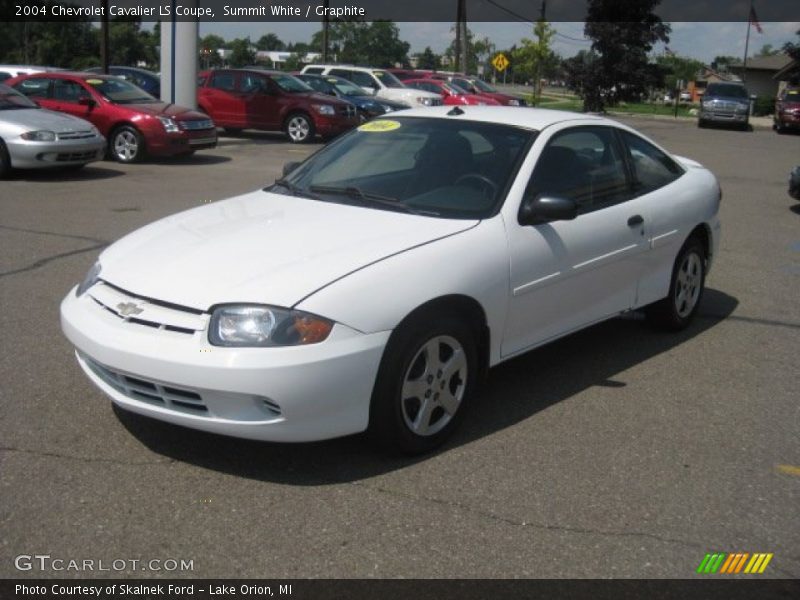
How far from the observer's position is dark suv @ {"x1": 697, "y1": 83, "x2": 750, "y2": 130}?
3466cm

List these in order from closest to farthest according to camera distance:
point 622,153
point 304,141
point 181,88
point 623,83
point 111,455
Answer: point 111,455
point 622,153
point 181,88
point 304,141
point 623,83

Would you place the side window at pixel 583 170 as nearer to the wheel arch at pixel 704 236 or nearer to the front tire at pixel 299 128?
the wheel arch at pixel 704 236

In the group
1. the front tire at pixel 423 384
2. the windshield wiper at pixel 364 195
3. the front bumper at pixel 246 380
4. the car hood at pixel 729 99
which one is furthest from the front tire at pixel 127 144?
the car hood at pixel 729 99

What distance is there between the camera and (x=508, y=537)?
3391 millimetres

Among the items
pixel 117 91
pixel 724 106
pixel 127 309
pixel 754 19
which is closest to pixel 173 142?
pixel 117 91

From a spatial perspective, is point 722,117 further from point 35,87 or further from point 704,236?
point 704,236

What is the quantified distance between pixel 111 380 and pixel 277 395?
86cm

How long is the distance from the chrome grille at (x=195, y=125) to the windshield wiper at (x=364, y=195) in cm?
1073

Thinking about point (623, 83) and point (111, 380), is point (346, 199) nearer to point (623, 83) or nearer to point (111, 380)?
point (111, 380)

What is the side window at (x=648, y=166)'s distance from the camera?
222 inches

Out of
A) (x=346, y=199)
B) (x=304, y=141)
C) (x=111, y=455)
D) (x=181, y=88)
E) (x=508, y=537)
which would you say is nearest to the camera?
(x=508, y=537)

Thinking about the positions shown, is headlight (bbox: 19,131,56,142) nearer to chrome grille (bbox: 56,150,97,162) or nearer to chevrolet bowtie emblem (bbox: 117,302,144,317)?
chrome grille (bbox: 56,150,97,162)

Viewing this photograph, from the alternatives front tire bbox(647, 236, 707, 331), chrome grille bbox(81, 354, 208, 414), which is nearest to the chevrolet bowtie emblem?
chrome grille bbox(81, 354, 208, 414)

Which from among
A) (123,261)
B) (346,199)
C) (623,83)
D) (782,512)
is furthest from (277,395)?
(623,83)
